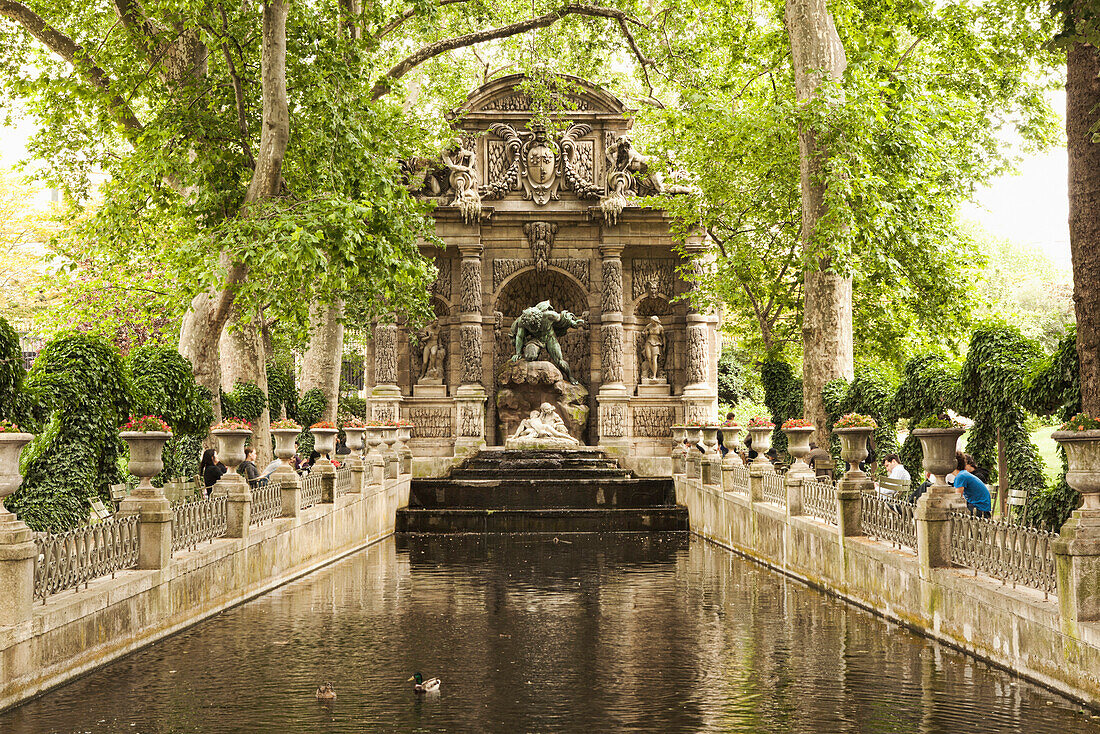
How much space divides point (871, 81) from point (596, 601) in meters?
10.6

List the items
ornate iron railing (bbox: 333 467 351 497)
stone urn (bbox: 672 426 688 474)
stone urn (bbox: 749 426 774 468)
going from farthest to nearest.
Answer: stone urn (bbox: 672 426 688 474) < stone urn (bbox: 749 426 774 468) < ornate iron railing (bbox: 333 467 351 497)

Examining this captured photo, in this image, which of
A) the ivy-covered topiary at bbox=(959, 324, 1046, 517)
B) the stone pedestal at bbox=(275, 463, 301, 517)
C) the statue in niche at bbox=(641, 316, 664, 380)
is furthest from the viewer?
the statue in niche at bbox=(641, 316, 664, 380)

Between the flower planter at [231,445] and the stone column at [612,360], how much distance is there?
15663 millimetres

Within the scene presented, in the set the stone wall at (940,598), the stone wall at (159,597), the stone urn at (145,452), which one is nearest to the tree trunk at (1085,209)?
the stone wall at (940,598)

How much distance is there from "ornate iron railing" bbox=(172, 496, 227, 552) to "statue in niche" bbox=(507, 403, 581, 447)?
517 inches

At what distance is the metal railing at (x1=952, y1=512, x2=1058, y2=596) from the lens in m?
7.88

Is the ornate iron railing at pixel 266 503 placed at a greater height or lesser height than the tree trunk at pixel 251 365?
lesser

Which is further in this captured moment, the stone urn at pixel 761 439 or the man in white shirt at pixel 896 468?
the stone urn at pixel 761 439

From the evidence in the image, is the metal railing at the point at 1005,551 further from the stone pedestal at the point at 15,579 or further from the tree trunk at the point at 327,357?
the tree trunk at the point at 327,357

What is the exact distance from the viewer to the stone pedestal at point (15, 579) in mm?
7234

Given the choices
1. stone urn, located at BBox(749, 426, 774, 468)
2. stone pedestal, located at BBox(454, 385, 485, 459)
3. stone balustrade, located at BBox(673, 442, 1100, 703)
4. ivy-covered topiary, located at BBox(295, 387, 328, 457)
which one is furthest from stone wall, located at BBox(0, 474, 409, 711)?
stone pedestal, located at BBox(454, 385, 485, 459)

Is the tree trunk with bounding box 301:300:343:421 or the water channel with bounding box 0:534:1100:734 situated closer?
the water channel with bounding box 0:534:1100:734

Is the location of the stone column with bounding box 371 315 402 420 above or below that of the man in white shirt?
above

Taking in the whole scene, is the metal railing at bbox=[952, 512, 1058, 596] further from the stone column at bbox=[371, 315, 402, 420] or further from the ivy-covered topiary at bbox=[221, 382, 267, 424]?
the stone column at bbox=[371, 315, 402, 420]
